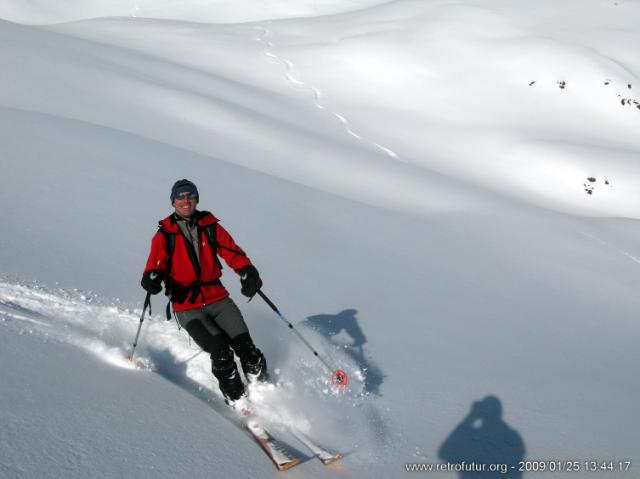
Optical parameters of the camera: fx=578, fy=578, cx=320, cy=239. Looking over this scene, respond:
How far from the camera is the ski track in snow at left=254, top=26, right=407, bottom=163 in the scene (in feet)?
59.4

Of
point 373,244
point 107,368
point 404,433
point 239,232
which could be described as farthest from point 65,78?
point 404,433

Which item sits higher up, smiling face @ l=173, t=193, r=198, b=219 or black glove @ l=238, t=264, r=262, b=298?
smiling face @ l=173, t=193, r=198, b=219

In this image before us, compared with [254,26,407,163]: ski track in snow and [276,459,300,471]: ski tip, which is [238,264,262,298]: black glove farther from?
[254,26,407,163]: ski track in snow

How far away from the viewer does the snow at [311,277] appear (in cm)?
408

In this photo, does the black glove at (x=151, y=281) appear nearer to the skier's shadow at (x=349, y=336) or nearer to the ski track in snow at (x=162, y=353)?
the ski track in snow at (x=162, y=353)

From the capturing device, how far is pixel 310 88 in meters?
25.1

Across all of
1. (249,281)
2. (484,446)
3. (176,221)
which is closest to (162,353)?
(249,281)

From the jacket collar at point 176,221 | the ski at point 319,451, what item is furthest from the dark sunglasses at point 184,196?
the ski at point 319,451

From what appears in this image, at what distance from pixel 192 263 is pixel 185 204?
0.52m

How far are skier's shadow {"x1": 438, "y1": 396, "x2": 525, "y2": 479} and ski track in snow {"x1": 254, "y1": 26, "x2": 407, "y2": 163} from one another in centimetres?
1230

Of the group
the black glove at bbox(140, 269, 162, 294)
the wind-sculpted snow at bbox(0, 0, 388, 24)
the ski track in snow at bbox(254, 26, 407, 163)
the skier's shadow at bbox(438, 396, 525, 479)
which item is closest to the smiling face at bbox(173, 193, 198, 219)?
the black glove at bbox(140, 269, 162, 294)

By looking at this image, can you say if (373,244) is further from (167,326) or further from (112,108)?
(112,108)

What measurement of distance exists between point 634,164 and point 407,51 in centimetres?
1404

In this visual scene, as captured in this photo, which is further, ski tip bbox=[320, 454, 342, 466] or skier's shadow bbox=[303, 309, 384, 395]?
skier's shadow bbox=[303, 309, 384, 395]
